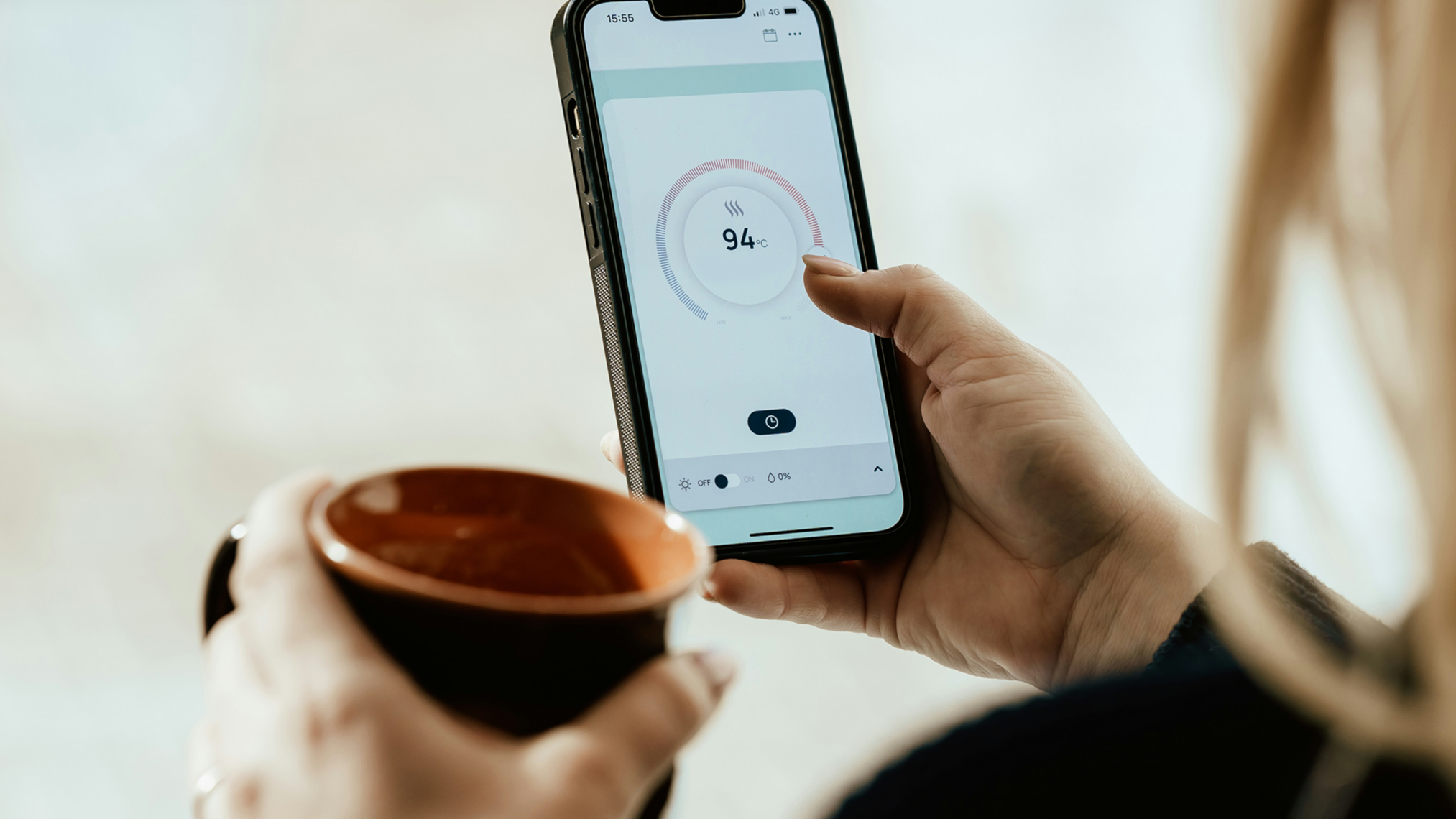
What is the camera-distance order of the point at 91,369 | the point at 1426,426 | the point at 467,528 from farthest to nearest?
1. the point at 91,369
2. the point at 467,528
3. the point at 1426,426

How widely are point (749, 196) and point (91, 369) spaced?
93 cm

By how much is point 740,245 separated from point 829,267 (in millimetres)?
70

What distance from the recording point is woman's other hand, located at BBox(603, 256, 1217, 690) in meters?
0.70

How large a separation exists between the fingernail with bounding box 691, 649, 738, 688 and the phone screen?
1.37ft

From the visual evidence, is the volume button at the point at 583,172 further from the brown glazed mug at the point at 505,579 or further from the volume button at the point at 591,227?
the brown glazed mug at the point at 505,579

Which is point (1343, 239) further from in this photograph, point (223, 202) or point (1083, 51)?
point (1083, 51)

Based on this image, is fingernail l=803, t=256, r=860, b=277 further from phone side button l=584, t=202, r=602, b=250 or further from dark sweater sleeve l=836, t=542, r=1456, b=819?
dark sweater sleeve l=836, t=542, r=1456, b=819

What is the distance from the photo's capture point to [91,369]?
1253 mm

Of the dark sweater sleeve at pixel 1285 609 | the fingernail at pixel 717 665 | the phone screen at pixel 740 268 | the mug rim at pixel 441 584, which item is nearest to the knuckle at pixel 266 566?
the mug rim at pixel 441 584

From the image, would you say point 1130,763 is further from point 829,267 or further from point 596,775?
point 829,267

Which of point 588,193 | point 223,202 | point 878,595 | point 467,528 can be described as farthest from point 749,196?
point 223,202

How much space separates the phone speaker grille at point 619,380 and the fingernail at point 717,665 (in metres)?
0.41

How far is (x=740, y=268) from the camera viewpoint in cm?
76

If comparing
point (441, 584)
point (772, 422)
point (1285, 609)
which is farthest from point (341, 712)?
point (772, 422)
